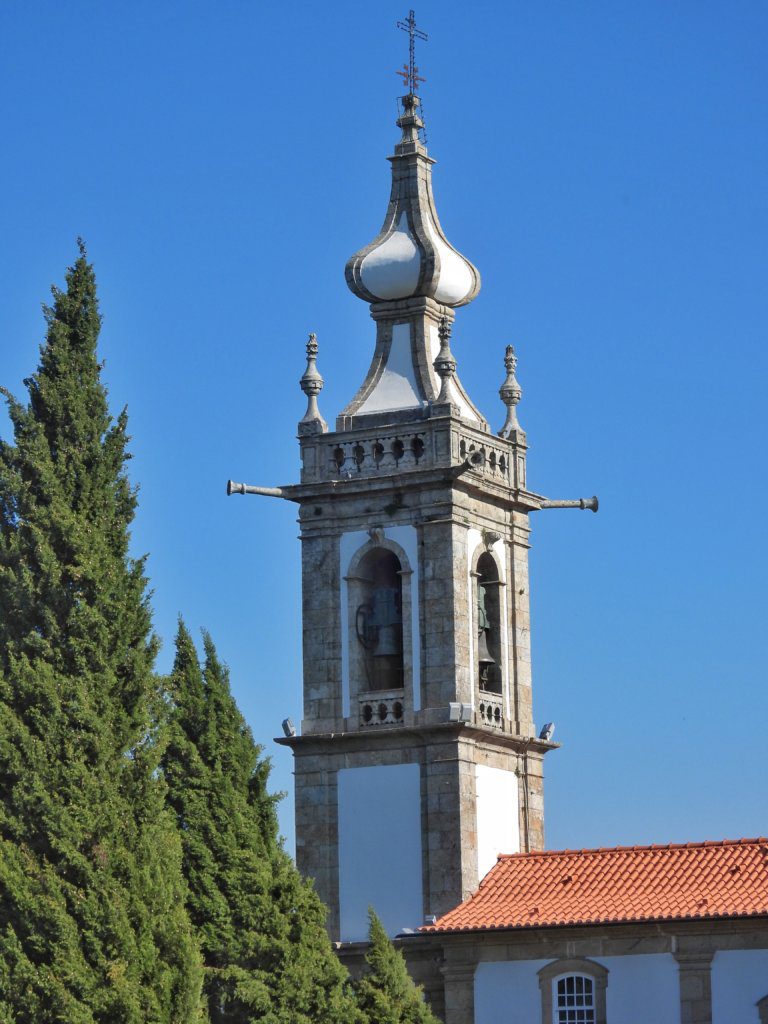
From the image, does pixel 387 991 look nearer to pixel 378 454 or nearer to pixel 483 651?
pixel 483 651

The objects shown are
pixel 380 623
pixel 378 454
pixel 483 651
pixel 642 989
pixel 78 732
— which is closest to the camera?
pixel 78 732

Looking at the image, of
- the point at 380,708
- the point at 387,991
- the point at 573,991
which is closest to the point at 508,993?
the point at 573,991

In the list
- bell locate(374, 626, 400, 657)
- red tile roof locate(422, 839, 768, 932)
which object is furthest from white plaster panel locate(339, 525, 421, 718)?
red tile roof locate(422, 839, 768, 932)

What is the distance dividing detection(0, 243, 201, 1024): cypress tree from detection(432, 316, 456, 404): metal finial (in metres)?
11.1

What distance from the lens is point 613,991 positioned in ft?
144

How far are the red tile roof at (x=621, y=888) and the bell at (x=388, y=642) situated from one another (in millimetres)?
3794

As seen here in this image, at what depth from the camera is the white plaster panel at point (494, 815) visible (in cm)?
4650

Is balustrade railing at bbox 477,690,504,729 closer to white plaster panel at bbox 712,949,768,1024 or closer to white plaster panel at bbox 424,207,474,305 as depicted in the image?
white plaster panel at bbox 712,949,768,1024

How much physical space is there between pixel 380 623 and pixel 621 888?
236 inches

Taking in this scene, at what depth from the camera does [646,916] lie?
143ft

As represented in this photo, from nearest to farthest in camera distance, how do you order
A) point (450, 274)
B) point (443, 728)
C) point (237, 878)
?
1. point (237, 878)
2. point (443, 728)
3. point (450, 274)

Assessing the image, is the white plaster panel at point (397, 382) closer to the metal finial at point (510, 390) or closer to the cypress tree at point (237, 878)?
the metal finial at point (510, 390)

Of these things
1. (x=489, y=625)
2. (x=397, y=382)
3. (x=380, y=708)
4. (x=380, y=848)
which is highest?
(x=397, y=382)

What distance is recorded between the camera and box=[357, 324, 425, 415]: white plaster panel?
48156 mm
